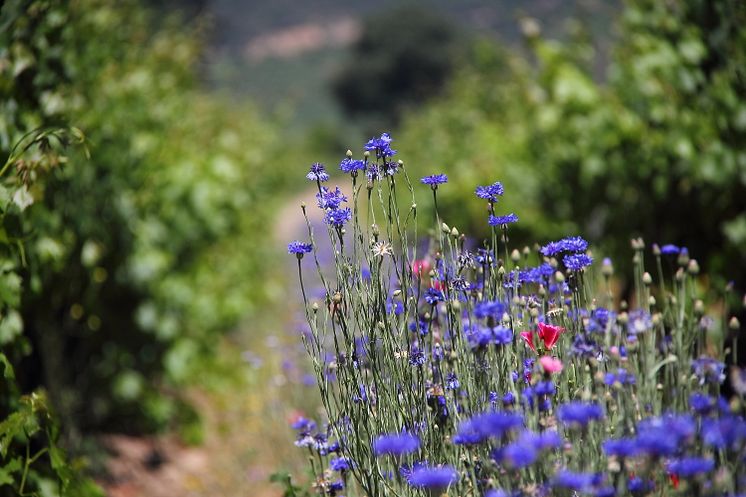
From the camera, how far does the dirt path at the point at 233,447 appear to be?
335 cm

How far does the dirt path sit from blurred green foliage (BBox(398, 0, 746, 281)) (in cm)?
222

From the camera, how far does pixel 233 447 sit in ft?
16.0

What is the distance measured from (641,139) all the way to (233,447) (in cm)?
339

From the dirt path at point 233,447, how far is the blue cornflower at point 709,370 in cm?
156

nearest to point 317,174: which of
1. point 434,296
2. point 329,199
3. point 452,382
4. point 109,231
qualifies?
point 329,199

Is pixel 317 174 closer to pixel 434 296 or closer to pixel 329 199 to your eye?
pixel 329 199

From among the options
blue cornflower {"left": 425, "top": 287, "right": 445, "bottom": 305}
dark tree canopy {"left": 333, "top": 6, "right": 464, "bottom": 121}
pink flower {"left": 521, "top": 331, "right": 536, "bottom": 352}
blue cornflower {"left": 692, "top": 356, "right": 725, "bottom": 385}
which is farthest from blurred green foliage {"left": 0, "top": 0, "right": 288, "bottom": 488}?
dark tree canopy {"left": 333, "top": 6, "right": 464, "bottom": 121}

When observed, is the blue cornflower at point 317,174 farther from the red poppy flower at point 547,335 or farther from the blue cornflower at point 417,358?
the red poppy flower at point 547,335

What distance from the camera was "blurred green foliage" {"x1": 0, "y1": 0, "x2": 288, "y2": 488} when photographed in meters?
3.05

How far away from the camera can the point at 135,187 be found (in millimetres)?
4527

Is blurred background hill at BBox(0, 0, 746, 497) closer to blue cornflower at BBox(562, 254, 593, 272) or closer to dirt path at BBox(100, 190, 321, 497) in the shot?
dirt path at BBox(100, 190, 321, 497)

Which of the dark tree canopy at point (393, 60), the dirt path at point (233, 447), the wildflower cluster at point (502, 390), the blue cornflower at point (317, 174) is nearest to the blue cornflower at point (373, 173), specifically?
the wildflower cluster at point (502, 390)

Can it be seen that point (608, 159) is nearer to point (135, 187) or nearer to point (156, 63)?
point (135, 187)

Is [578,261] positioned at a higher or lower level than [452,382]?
higher
